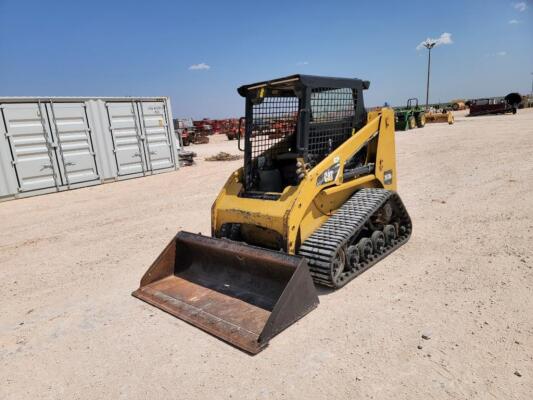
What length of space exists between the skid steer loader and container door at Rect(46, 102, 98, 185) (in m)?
7.89

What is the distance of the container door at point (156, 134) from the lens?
12203mm

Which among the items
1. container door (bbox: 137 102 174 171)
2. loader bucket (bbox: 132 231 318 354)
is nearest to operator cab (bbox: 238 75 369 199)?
loader bucket (bbox: 132 231 318 354)

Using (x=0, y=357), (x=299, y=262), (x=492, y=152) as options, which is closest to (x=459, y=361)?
(x=299, y=262)

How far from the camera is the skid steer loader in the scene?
3430 millimetres

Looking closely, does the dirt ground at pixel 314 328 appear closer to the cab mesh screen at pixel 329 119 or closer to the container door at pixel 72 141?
the cab mesh screen at pixel 329 119

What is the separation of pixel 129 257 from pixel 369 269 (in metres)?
3.32

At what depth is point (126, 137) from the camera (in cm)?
1177

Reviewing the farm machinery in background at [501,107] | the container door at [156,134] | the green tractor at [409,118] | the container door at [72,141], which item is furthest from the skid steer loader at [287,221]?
the farm machinery in background at [501,107]

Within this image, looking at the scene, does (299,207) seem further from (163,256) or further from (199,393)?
(199,393)

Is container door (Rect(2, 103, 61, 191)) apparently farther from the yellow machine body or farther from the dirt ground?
the yellow machine body

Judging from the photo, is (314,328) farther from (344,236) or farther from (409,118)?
(409,118)

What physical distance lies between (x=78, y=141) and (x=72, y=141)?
6.5 inches

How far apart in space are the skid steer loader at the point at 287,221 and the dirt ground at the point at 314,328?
0.71ft

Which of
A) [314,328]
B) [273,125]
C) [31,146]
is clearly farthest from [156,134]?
[314,328]
